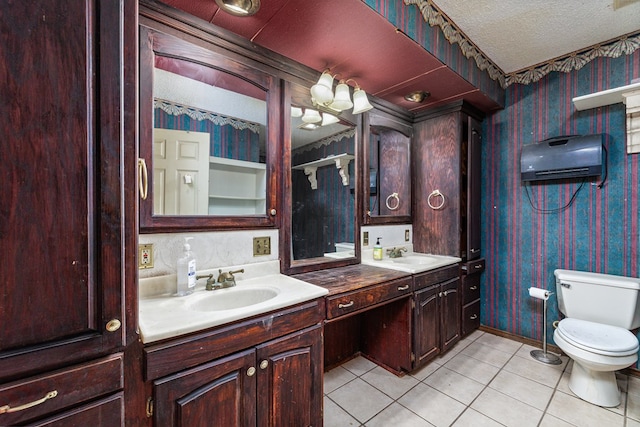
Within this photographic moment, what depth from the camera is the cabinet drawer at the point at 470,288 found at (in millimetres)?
2463

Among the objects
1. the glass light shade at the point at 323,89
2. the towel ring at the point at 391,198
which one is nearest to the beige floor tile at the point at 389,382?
the towel ring at the point at 391,198

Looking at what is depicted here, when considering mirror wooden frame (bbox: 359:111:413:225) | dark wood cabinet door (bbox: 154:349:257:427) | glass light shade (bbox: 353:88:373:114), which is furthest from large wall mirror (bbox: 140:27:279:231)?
mirror wooden frame (bbox: 359:111:413:225)

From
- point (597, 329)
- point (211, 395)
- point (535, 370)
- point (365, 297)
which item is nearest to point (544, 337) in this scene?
point (535, 370)

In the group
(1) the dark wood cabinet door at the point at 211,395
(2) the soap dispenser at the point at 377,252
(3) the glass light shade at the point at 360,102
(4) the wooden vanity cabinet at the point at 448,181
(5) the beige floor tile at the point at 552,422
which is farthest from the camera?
(4) the wooden vanity cabinet at the point at 448,181

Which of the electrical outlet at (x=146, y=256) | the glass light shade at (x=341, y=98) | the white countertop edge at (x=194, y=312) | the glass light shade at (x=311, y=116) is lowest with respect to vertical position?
the white countertop edge at (x=194, y=312)

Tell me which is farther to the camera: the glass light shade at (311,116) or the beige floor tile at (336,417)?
the glass light shade at (311,116)

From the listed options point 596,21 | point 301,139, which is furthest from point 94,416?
point 596,21

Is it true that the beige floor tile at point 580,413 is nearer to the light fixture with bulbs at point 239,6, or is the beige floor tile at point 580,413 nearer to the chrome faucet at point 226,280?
the chrome faucet at point 226,280

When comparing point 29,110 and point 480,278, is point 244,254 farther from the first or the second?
point 480,278

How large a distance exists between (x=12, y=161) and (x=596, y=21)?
3.09 metres

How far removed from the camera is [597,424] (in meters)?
1.52

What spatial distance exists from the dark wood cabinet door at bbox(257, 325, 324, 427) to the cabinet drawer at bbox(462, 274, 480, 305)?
5.72 feet

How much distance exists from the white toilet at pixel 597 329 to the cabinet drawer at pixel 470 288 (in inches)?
24.4

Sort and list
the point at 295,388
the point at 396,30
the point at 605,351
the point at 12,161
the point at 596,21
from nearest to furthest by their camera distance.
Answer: the point at 12,161 < the point at 295,388 < the point at 396,30 < the point at 605,351 < the point at 596,21
